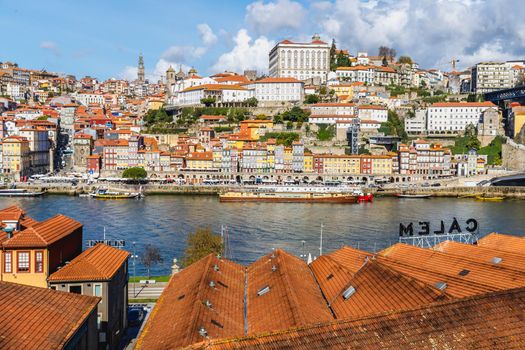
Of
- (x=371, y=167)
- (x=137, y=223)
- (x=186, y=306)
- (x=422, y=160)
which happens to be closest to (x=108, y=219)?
(x=137, y=223)

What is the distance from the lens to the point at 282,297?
28.9 ft

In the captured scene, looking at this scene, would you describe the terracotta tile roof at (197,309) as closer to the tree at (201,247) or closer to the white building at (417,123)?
the tree at (201,247)

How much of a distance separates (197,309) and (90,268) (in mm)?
3027

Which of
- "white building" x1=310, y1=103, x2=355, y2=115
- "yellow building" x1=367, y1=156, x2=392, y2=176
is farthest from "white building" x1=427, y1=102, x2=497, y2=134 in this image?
"yellow building" x1=367, y1=156, x2=392, y2=176

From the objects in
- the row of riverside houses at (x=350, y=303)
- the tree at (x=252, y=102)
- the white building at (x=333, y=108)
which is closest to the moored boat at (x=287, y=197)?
the white building at (x=333, y=108)

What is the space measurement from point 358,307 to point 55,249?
559 cm

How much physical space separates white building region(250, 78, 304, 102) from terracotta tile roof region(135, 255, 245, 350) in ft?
176

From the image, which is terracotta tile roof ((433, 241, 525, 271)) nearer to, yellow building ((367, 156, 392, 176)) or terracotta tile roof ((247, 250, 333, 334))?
terracotta tile roof ((247, 250, 333, 334))

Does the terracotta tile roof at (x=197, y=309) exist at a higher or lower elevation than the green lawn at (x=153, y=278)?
higher

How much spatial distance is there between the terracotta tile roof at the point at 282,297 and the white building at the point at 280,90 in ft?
174

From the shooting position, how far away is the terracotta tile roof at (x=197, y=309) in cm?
742

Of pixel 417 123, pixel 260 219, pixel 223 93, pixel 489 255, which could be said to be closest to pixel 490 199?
pixel 417 123

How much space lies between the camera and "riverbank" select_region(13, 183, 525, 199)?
Result: 150ft

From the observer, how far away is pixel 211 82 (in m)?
72.4
